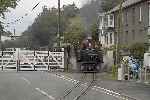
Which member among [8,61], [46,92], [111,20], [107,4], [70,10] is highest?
[70,10]

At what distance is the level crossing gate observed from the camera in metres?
44.7

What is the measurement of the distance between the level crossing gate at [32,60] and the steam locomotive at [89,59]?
12.8 feet

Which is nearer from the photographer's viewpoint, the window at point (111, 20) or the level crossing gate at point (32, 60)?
the level crossing gate at point (32, 60)

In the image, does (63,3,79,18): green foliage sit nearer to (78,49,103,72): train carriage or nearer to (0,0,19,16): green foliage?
(78,49,103,72): train carriage

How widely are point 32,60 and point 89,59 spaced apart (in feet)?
23.0

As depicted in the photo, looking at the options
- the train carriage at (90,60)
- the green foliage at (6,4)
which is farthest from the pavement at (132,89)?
the train carriage at (90,60)

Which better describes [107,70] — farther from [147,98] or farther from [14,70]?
[147,98]

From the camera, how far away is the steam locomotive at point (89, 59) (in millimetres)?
40438

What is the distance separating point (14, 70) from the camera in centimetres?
4512

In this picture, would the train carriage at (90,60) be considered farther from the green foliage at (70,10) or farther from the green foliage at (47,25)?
the green foliage at (70,10)

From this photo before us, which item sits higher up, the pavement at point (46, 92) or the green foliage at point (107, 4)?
the green foliage at point (107, 4)

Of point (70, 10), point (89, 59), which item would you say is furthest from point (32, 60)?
point (70, 10)

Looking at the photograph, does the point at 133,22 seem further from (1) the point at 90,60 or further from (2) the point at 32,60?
(1) the point at 90,60

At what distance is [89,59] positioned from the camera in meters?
40.4
